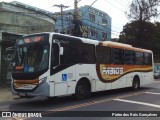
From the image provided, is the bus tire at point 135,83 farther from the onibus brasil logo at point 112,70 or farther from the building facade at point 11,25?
the building facade at point 11,25

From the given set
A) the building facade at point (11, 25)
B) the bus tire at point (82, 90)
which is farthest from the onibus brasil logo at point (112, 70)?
the building facade at point (11, 25)

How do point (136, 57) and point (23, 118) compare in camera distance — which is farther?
point (136, 57)

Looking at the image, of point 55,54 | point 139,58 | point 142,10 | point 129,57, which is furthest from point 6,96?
point 142,10

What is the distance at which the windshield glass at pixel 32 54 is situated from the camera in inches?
534

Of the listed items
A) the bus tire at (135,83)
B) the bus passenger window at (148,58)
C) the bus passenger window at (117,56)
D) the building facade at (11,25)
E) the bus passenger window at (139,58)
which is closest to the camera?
the bus passenger window at (117,56)

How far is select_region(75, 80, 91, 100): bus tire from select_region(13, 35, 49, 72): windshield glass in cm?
261

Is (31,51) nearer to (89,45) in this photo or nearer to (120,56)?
(89,45)

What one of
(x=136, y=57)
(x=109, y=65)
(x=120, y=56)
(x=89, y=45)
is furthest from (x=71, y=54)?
(x=136, y=57)

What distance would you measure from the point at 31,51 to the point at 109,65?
5400 millimetres

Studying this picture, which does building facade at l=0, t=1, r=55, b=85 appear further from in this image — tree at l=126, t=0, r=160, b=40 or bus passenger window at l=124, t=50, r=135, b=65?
tree at l=126, t=0, r=160, b=40

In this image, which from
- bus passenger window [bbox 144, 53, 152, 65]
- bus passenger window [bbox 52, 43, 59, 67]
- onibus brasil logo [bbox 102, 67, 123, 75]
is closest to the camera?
bus passenger window [bbox 52, 43, 59, 67]

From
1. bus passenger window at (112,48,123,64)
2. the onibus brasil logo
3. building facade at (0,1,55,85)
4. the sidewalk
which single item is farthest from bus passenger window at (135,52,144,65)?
building facade at (0,1,55,85)

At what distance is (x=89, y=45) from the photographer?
16.5m

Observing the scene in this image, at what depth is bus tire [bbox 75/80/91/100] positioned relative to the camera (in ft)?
50.6
